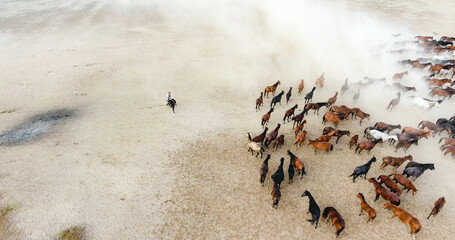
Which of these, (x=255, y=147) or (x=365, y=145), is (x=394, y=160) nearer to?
(x=365, y=145)

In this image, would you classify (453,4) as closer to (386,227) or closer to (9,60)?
(386,227)

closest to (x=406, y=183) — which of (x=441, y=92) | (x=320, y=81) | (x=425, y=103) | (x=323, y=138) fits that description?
(x=323, y=138)

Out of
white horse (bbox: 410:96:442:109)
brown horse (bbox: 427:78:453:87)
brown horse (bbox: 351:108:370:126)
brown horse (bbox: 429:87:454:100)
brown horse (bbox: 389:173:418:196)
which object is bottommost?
brown horse (bbox: 389:173:418:196)

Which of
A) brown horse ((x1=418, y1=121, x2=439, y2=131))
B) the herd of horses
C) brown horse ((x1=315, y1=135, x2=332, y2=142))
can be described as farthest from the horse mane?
brown horse ((x1=418, y1=121, x2=439, y2=131))

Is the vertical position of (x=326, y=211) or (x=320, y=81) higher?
(x=320, y=81)

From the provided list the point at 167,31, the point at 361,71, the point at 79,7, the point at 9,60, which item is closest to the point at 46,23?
the point at 79,7

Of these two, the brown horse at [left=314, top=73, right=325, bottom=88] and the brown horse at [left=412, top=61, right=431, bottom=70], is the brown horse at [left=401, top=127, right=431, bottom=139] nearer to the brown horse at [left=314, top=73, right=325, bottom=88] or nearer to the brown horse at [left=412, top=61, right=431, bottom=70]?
the brown horse at [left=314, top=73, right=325, bottom=88]

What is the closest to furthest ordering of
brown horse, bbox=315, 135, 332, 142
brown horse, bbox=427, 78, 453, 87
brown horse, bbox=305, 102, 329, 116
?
brown horse, bbox=315, 135, 332, 142 < brown horse, bbox=305, 102, 329, 116 < brown horse, bbox=427, 78, 453, 87
